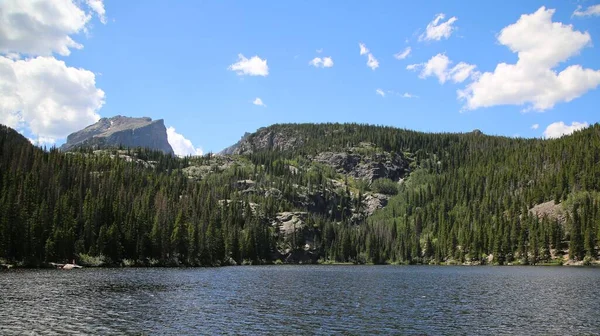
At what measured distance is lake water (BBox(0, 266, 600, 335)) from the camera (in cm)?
4006

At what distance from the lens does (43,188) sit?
147 m

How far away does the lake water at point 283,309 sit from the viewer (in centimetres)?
4006

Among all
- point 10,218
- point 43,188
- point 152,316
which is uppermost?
point 43,188

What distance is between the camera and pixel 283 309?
51812 mm

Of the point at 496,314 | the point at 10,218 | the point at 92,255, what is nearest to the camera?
the point at 496,314

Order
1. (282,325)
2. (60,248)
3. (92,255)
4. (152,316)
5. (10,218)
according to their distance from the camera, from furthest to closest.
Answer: (92,255) < (60,248) < (10,218) < (152,316) < (282,325)

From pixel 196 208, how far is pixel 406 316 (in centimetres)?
15389

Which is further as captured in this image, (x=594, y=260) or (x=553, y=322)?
(x=594, y=260)

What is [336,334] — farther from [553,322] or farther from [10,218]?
[10,218]

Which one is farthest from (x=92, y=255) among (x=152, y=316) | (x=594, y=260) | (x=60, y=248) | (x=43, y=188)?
(x=594, y=260)

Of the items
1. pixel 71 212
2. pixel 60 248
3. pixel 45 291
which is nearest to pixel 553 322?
pixel 45 291

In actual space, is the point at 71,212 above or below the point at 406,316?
above

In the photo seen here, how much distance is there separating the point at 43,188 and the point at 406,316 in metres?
137

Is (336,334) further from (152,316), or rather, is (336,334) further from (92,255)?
(92,255)
